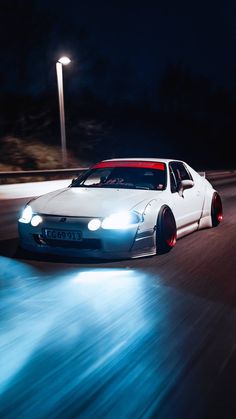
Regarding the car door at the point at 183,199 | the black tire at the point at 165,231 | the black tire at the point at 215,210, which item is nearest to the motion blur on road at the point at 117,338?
the black tire at the point at 165,231

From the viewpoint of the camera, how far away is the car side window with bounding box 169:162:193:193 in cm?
730

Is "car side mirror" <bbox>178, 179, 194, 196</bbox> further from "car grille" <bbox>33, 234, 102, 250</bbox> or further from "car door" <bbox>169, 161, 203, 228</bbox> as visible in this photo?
"car grille" <bbox>33, 234, 102, 250</bbox>

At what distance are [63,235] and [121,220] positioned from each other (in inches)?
27.5

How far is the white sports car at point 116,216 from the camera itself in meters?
5.85

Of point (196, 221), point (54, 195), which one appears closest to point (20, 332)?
point (54, 195)

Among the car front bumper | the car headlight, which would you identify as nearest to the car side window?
the car headlight

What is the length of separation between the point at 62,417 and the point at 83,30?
41.1 metres

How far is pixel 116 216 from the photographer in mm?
5898

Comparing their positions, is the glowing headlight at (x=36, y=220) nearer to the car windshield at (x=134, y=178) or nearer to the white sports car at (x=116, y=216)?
the white sports car at (x=116, y=216)

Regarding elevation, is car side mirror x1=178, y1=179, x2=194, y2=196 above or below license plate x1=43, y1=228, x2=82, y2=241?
above

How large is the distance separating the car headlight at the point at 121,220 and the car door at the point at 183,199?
1.04 m

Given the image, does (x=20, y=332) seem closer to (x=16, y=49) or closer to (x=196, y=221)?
(x=196, y=221)

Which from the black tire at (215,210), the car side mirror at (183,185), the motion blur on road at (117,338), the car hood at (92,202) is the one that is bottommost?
the motion blur on road at (117,338)

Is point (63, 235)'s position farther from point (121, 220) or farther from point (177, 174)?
point (177, 174)
